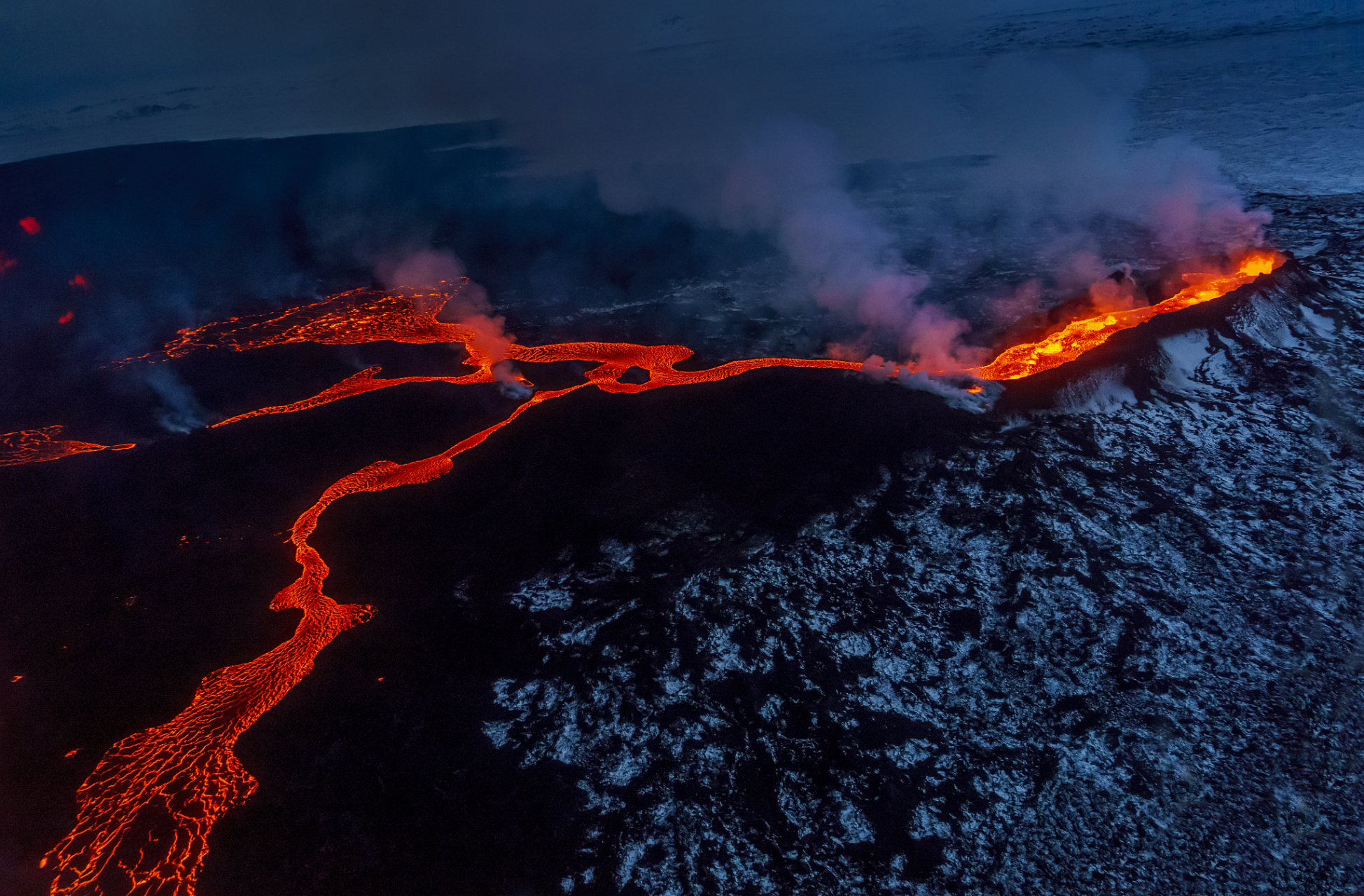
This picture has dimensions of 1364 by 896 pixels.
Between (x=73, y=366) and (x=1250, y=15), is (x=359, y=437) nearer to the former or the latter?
(x=73, y=366)

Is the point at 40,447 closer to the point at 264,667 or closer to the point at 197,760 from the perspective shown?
the point at 264,667

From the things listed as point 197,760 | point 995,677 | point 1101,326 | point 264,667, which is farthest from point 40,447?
point 1101,326

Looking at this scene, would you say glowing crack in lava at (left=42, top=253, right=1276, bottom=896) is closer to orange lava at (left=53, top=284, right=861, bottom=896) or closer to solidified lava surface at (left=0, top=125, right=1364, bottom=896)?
orange lava at (left=53, top=284, right=861, bottom=896)

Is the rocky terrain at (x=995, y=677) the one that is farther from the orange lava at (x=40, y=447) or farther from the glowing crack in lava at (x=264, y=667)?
the orange lava at (x=40, y=447)

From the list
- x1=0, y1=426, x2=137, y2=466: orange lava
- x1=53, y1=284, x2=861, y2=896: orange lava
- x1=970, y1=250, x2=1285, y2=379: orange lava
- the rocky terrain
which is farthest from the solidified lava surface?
x1=970, y1=250, x2=1285, y2=379: orange lava

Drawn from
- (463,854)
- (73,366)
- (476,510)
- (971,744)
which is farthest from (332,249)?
(971,744)

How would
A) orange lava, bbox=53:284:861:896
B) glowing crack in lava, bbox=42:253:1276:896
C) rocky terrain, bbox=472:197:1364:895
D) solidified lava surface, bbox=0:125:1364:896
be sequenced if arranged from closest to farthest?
1. rocky terrain, bbox=472:197:1364:895
2. solidified lava surface, bbox=0:125:1364:896
3. orange lava, bbox=53:284:861:896
4. glowing crack in lava, bbox=42:253:1276:896

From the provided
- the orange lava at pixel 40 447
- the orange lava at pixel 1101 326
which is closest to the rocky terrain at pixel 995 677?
the orange lava at pixel 1101 326
